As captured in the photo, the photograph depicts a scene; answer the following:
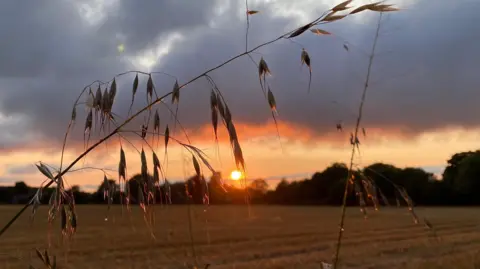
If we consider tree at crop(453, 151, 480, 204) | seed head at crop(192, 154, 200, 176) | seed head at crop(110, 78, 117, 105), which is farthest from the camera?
tree at crop(453, 151, 480, 204)

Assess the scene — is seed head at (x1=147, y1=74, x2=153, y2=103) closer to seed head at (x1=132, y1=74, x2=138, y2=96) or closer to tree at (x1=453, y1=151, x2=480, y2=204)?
seed head at (x1=132, y1=74, x2=138, y2=96)

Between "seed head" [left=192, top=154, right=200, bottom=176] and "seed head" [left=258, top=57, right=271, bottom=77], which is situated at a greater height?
"seed head" [left=258, top=57, right=271, bottom=77]

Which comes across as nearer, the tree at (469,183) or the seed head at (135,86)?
the seed head at (135,86)

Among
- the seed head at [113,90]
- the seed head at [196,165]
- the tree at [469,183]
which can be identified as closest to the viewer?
the seed head at [196,165]

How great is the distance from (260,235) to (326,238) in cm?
210

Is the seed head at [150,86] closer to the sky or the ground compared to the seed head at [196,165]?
closer to the sky

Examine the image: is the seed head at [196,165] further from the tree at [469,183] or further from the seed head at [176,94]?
the tree at [469,183]

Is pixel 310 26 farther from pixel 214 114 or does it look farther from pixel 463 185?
pixel 463 185

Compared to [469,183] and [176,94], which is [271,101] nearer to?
[176,94]

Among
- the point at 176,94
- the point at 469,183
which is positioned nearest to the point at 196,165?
the point at 176,94

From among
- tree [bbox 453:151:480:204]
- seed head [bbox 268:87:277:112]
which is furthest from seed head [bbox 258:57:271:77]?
tree [bbox 453:151:480:204]

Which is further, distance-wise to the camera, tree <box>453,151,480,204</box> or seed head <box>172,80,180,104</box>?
tree <box>453,151,480,204</box>

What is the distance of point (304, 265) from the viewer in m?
9.96

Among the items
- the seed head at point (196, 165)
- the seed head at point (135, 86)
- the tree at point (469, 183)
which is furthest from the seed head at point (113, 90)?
the tree at point (469, 183)
